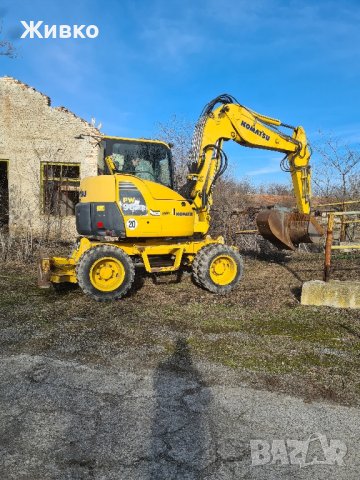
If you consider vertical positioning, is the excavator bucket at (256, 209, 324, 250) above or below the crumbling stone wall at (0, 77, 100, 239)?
below

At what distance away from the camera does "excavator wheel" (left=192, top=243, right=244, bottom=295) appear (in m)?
6.82

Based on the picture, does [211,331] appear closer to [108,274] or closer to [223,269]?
[108,274]

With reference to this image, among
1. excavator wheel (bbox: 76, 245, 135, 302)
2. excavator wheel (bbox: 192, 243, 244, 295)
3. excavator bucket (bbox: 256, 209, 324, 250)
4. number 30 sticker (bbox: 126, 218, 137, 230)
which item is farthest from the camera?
excavator bucket (bbox: 256, 209, 324, 250)

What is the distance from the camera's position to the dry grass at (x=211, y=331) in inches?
146

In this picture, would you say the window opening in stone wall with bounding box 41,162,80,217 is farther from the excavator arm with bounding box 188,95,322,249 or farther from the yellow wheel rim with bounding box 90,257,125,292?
the yellow wheel rim with bounding box 90,257,125,292

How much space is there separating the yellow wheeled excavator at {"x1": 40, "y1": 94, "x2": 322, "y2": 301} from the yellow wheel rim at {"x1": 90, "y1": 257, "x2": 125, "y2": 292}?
2 cm

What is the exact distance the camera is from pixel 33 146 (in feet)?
41.4

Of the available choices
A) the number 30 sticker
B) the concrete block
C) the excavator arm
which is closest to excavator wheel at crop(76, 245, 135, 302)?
the number 30 sticker

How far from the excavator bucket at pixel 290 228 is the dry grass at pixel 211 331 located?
4.01ft

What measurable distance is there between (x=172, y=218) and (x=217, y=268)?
1.20m

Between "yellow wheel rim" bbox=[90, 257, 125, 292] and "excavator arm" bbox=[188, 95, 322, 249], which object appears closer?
"yellow wheel rim" bbox=[90, 257, 125, 292]

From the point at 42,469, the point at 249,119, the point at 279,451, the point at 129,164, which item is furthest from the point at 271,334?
the point at 249,119

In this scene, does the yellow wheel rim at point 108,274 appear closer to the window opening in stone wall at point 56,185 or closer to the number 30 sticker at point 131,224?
the number 30 sticker at point 131,224

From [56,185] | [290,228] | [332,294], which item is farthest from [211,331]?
[56,185]
